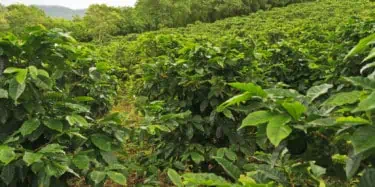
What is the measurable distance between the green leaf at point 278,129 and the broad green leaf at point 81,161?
0.98 m

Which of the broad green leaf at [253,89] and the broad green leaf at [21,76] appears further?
the broad green leaf at [21,76]

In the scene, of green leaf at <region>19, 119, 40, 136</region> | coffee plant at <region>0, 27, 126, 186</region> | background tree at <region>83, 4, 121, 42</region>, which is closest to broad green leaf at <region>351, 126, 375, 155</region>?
coffee plant at <region>0, 27, 126, 186</region>

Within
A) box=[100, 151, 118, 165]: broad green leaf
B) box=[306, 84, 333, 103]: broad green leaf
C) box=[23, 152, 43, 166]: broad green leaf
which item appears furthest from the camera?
box=[100, 151, 118, 165]: broad green leaf

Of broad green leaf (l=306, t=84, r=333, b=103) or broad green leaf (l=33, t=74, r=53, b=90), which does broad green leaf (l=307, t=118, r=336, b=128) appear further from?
broad green leaf (l=33, t=74, r=53, b=90)

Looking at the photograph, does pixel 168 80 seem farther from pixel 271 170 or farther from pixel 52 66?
pixel 271 170

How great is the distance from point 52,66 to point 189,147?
3.43 feet

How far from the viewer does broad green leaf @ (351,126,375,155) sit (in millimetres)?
778

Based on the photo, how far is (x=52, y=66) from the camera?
1951 mm

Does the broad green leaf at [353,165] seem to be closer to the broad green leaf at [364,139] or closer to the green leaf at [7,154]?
the broad green leaf at [364,139]

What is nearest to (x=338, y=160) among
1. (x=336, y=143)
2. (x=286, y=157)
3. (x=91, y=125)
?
(x=336, y=143)

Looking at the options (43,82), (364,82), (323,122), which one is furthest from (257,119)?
(43,82)

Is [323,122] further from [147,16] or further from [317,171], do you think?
[147,16]

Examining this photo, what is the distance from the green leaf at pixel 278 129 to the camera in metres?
0.88

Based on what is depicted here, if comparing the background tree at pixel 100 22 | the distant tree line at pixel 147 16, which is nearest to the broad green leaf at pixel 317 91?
the background tree at pixel 100 22
